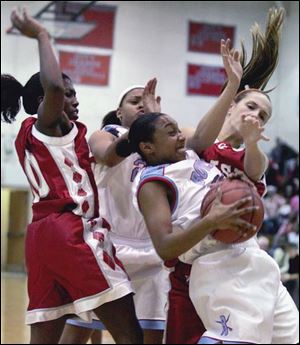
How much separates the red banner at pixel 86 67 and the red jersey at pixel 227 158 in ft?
31.7

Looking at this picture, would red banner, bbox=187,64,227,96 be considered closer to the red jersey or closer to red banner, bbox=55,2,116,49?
red banner, bbox=55,2,116,49

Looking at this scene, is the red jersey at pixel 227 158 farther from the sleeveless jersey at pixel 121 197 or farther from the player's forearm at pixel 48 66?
the player's forearm at pixel 48 66

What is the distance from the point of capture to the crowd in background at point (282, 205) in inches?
444

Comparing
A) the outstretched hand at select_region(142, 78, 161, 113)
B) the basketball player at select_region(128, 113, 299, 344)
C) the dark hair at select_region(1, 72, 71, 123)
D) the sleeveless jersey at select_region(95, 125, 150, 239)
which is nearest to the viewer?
the basketball player at select_region(128, 113, 299, 344)

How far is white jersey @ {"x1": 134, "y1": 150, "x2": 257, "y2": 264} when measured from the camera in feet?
10.1

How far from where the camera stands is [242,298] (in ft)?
10.0

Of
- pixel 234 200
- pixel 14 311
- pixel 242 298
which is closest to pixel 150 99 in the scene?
pixel 234 200

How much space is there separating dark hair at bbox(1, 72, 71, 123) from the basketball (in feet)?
3.47

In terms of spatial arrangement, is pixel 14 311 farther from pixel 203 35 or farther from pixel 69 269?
pixel 69 269

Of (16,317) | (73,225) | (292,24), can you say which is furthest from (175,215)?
(292,24)

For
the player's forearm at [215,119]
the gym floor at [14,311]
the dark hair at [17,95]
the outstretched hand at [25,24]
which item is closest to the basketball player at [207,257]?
the player's forearm at [215,119]

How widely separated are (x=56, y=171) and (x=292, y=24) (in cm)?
997

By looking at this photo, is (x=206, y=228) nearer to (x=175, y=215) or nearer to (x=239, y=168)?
(x=175, y=215)

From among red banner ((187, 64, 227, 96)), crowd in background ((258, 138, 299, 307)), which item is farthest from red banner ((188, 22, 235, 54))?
crowd in background ((258, 138, 299, 307))
